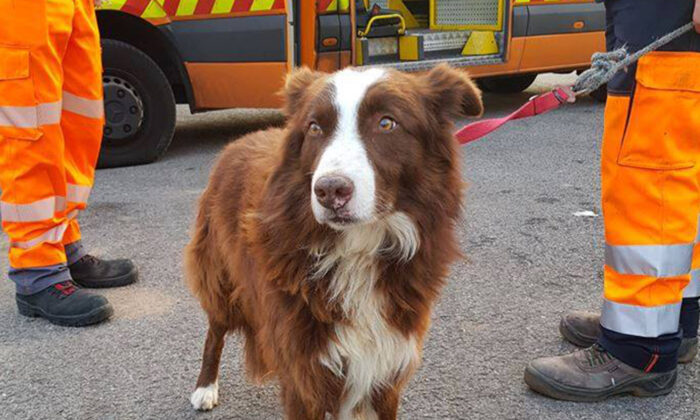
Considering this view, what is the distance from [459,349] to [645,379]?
2.46 ft

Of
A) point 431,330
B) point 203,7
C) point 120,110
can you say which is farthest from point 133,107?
point 431,330

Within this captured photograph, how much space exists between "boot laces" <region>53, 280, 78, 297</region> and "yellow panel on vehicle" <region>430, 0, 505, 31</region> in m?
5.67

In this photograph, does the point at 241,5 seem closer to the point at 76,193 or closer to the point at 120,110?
the point at 120,110

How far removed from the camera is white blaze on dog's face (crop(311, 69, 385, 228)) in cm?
197

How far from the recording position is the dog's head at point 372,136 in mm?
2006

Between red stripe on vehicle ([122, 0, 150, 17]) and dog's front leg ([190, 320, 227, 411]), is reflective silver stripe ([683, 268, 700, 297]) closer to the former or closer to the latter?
dog's front leg ([190, 320, 227, 411])

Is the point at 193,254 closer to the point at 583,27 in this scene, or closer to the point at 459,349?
the point at 459,349

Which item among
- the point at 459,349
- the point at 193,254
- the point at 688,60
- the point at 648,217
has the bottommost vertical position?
the point at 459,349

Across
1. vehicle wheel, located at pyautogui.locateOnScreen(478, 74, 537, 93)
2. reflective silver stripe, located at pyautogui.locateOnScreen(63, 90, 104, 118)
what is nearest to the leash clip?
reflective silver stripe, located at pyautogui.locateOnScreen(63, 90, 104, 118)

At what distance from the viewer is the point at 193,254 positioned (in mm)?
2873

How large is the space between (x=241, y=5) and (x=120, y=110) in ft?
4.27

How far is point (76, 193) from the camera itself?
3611 millimetres

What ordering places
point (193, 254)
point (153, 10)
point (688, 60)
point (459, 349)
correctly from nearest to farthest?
point (688, 60) < point (193, 254) < point (459, 349) < point (153, 10)

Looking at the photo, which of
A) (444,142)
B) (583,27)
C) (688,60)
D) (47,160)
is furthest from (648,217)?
(583,27)
